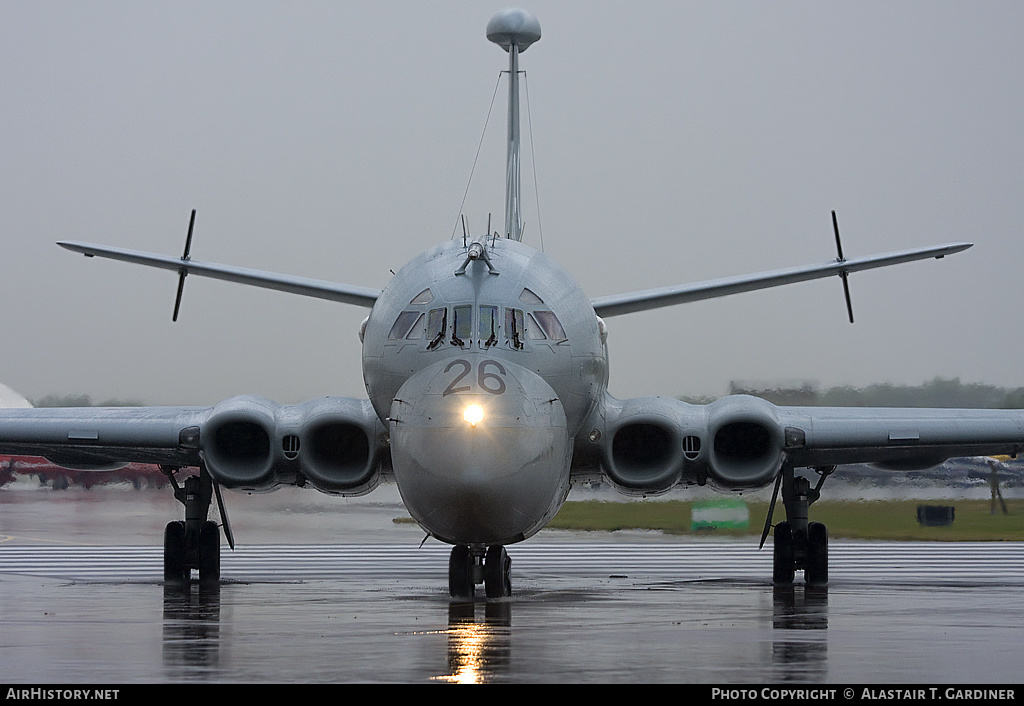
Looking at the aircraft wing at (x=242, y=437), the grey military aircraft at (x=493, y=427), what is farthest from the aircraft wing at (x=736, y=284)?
the aircraft wing at (x=242, y=437)

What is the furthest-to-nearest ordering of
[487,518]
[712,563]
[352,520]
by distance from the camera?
[352,520]
[712,563]
[487,518]

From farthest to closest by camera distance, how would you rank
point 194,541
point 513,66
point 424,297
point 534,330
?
point 513,66 → point 194,541 → point 424,297 → point 534,330

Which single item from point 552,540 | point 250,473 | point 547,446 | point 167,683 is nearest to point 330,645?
point 167,683

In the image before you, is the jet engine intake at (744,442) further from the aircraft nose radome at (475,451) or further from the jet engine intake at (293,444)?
the aircraft nose radome at (475,451)

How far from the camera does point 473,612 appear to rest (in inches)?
485

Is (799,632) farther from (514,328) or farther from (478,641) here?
(514,328)

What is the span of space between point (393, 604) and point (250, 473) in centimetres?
307

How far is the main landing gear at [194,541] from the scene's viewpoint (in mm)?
17641

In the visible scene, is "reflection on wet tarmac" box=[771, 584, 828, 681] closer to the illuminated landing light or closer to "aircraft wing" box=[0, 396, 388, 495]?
the illuminated landing light

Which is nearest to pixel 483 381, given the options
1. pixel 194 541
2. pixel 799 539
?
pixel 194 541

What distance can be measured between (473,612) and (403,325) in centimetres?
244

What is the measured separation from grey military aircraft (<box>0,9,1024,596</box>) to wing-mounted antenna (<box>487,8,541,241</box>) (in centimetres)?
2

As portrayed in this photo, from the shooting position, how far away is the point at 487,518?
11.6 m

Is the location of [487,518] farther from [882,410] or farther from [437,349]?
[882,410]
